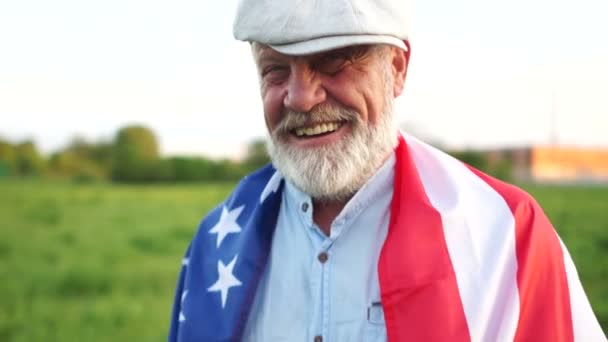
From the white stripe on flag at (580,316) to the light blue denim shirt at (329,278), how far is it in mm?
562

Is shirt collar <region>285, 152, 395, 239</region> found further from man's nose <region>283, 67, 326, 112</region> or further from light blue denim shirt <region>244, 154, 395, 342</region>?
man's nose <region>283, 67, 326, 112</region>

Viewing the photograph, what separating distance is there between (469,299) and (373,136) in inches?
24.0

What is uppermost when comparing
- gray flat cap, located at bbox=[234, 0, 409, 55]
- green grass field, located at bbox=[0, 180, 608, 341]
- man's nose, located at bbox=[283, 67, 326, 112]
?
gray flat cap, located at bbox=[234, 0, 409, 55]

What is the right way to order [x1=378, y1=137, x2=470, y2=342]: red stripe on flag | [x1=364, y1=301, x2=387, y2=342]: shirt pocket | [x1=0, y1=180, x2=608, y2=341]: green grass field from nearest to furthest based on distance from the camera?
[x1=378, y1=137, x2=470, y2=342]: red stripe on flag, [x1=364, y1=301, x2=387, y2=342]: shirt pocket, [x1=0, y1=180, x2=608, y2=341]: green grass field

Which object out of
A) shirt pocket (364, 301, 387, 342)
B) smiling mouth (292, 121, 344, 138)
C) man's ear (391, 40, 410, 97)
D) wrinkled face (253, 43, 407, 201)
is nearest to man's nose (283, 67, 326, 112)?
wrinkled face (253, 43, 407, 201)

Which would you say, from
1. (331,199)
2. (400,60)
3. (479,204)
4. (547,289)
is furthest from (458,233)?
(400,60)

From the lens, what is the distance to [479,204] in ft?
7.27

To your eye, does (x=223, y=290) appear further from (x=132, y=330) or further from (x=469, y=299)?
(x=132, y=330)

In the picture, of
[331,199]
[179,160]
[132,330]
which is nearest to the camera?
[331,199]

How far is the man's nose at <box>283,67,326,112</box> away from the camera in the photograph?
2.19 metres

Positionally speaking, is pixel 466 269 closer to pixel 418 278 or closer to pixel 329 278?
pixel 418 278

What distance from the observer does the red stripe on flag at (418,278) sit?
2.05 m

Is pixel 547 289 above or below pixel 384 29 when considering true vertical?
below

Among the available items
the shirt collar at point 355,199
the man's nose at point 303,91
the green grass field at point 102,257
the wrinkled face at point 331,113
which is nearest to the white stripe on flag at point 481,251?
the shirt collar at point 355,199
